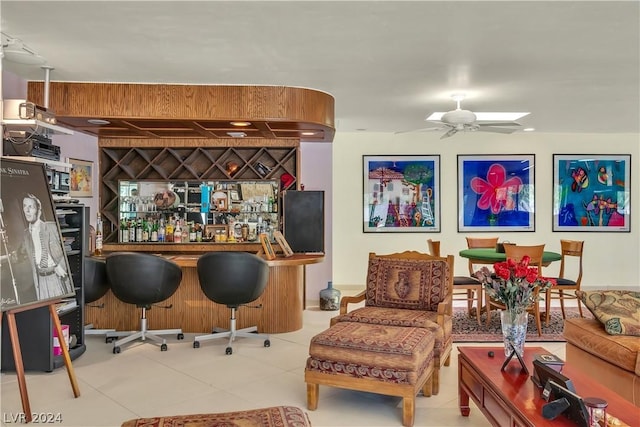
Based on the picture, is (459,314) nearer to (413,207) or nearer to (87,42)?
(413,207)

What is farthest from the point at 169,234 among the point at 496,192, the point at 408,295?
the point at 496,192

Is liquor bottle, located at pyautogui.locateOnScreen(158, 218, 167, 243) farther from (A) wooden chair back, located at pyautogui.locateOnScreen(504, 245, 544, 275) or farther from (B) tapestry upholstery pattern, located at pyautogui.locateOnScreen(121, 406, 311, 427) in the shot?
(B) tapestry upholstery pattern, located at pyautogui.locateOnScreen(121, 406, 311, 427)

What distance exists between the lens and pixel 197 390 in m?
3.58

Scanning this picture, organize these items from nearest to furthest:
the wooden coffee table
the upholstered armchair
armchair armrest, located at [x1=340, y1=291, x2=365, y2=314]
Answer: the wooden coffee table < the upholstered armchair < armchair armrest, located at [x1=340, y1=291, x2=365, y2=314]

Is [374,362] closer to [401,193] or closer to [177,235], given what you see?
[177,235]

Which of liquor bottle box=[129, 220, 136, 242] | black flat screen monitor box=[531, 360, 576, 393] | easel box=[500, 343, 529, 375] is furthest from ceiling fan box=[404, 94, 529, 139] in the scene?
liquor bottle box=[129, 220, 136, 242]

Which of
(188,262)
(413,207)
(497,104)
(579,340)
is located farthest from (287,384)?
(413,207)

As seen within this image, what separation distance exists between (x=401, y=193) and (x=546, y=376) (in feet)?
18.8

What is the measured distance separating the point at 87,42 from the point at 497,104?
435 cm

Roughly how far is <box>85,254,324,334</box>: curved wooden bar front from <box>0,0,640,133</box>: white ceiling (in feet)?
6.57

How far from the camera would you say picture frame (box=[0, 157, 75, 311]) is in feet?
9.66

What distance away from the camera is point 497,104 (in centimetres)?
571

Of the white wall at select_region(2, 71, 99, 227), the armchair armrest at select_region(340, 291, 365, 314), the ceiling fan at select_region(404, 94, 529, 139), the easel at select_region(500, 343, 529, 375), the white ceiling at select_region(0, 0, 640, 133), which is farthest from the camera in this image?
the ceiling fan at select_region(404, 94, 529, 139)

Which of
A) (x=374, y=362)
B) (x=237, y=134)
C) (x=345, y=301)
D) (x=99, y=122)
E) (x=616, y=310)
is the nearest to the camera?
(x=374, y=362)
